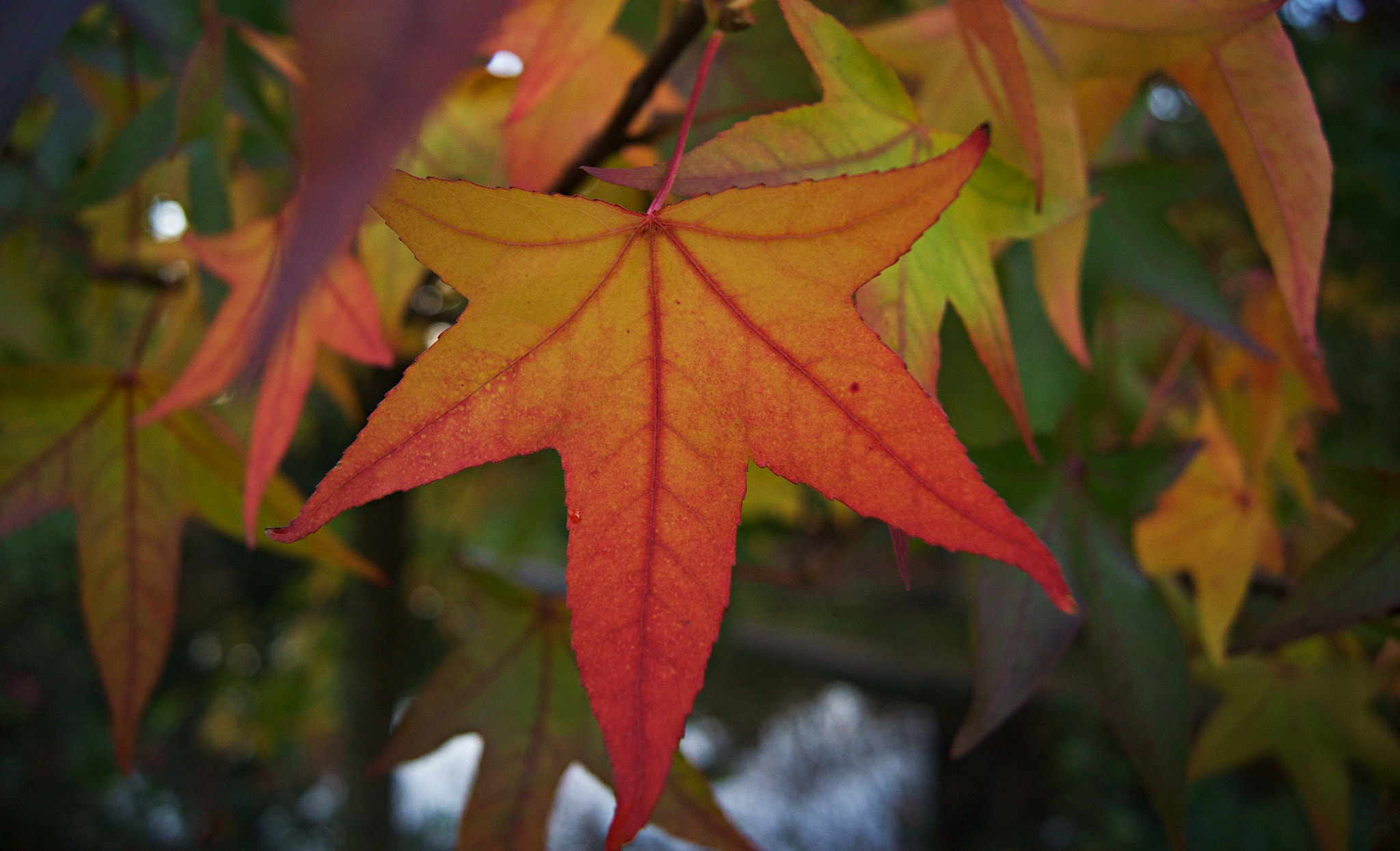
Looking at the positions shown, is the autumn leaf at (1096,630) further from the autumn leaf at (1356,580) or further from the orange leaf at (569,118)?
the orange leaf at (569,118)

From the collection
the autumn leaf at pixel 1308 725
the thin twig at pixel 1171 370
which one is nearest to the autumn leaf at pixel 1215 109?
the thin twig at pixel 1171 370

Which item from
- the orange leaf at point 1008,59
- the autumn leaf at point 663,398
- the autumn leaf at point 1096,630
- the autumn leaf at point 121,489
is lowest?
the autumn leaf at point 121,489

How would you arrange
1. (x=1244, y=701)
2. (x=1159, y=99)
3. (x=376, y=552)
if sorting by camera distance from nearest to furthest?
(x=1244, y=701) → (x=376, y=552) → (x=1159, y=99)

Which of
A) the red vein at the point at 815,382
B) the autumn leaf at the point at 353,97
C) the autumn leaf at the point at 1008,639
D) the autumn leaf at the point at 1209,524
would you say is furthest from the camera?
the autumn leaf at the point at 1209,524

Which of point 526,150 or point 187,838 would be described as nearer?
point 526,150

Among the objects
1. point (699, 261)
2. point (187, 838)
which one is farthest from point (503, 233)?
point (187, 838)

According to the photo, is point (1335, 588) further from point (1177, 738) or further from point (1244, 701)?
point (1244, 701)

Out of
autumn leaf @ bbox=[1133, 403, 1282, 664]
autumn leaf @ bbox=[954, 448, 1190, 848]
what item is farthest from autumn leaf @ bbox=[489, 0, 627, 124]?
autumn leaf @ bbox=[1133, 403, 1282, 664]
